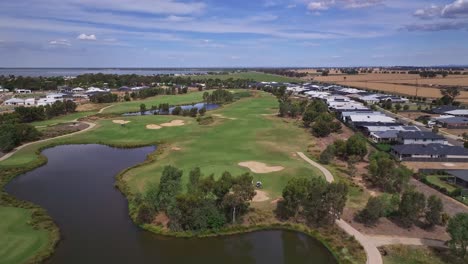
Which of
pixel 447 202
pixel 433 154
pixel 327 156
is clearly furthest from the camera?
pixel 433 154

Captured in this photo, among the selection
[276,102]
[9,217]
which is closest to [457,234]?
[9,217]

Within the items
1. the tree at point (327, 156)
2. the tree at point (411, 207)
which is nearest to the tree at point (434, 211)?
the tree at point (411, 207)

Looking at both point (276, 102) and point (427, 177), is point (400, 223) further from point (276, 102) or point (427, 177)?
point (276, 102)

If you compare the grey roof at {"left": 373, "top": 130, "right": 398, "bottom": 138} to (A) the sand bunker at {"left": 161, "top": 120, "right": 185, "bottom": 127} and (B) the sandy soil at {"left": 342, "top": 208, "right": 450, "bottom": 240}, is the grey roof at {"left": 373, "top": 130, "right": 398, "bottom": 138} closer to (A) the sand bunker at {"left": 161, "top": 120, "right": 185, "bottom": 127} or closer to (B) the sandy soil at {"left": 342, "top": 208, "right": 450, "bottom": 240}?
(B) the sandy soil at {"left": 342, "top": 208, "right": 450, "bottom": 240}

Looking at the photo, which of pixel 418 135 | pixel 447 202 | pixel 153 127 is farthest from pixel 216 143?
pixel 447 202

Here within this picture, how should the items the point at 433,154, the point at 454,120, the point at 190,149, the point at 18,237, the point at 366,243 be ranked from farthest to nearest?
1. the point at 454,120
2. the point at 190,149
3. the point at 433,154
4. the point at 18,237
5. the point at 366,243

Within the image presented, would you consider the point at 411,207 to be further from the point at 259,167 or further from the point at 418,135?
the point at 418,135

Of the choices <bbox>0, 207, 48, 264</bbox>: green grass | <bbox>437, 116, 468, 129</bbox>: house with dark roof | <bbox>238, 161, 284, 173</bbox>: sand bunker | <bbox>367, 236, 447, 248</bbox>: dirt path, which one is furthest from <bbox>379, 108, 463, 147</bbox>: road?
<bbox>0, 207, 48, 264</bbox>: green grass
